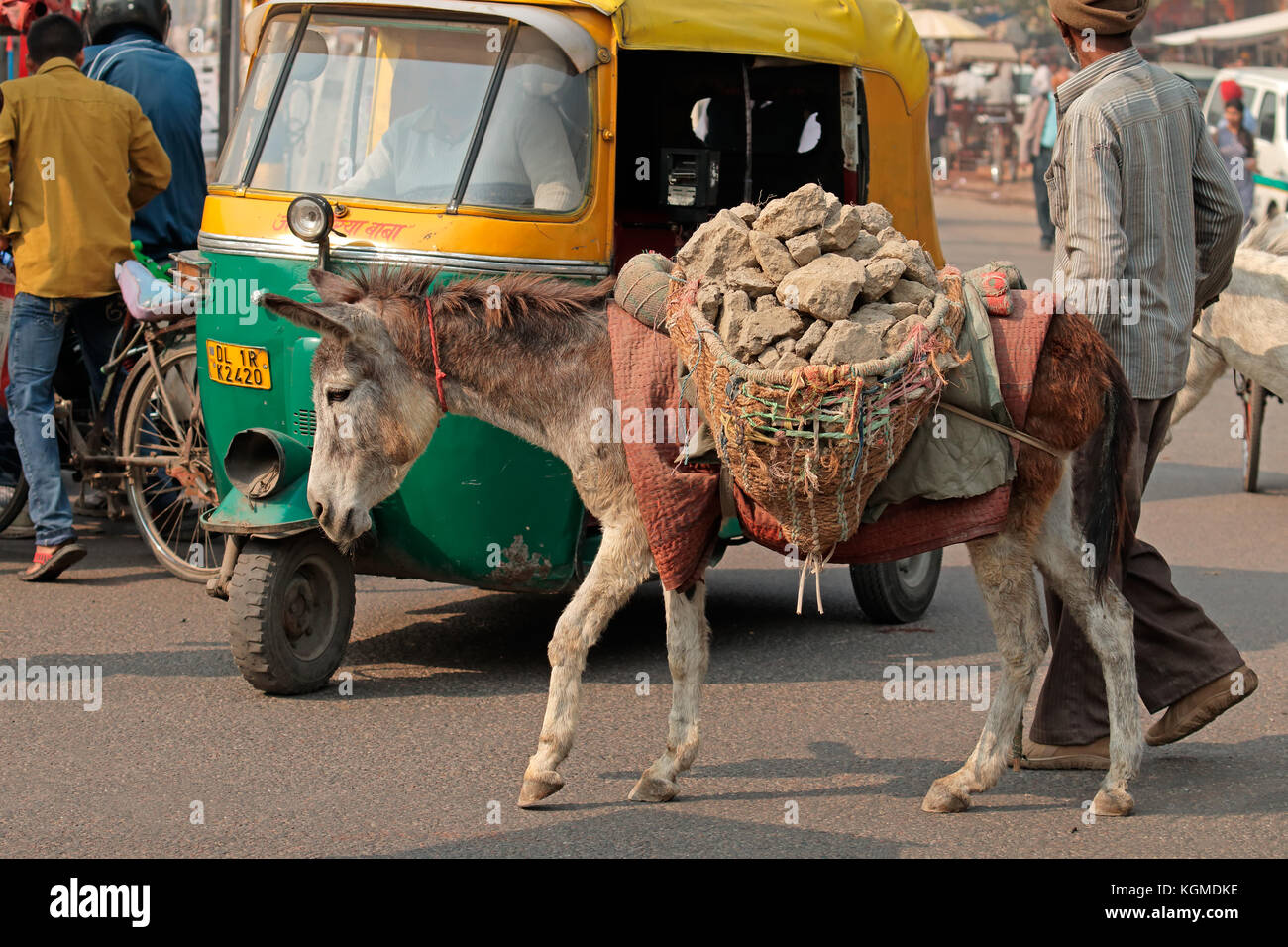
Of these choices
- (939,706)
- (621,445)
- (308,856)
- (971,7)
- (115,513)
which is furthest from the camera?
(971,7)

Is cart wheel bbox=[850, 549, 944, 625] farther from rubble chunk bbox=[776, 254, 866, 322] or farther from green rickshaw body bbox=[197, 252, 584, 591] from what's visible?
rubble chunk bbox=[776, 254, 866, 322]

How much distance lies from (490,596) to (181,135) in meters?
3.03

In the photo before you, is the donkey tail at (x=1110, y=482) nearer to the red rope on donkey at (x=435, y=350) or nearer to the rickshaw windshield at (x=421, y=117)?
the red rope on donkey at (x=435, y=350)

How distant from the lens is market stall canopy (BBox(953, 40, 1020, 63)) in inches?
1676

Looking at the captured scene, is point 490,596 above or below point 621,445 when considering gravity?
below

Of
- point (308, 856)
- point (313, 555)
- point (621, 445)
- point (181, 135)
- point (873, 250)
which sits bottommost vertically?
point (308, 856)

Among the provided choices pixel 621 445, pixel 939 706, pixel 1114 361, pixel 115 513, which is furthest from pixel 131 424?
pixel 1114 361

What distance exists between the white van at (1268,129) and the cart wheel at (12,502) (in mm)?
15483

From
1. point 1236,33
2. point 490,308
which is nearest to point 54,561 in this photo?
point 490,308

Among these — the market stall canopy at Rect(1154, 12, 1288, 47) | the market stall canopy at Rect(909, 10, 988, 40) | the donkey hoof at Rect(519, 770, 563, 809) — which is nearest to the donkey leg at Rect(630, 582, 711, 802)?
the donkey hoof at Rect(519, 770, 563, 809)

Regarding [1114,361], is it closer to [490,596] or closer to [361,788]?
[361,788]

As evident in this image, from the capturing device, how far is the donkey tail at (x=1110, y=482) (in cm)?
506

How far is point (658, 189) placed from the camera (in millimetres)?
8469

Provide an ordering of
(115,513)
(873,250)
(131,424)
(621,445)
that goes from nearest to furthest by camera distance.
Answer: (873,250) < (621,445) < (131,424) < (115,513)
